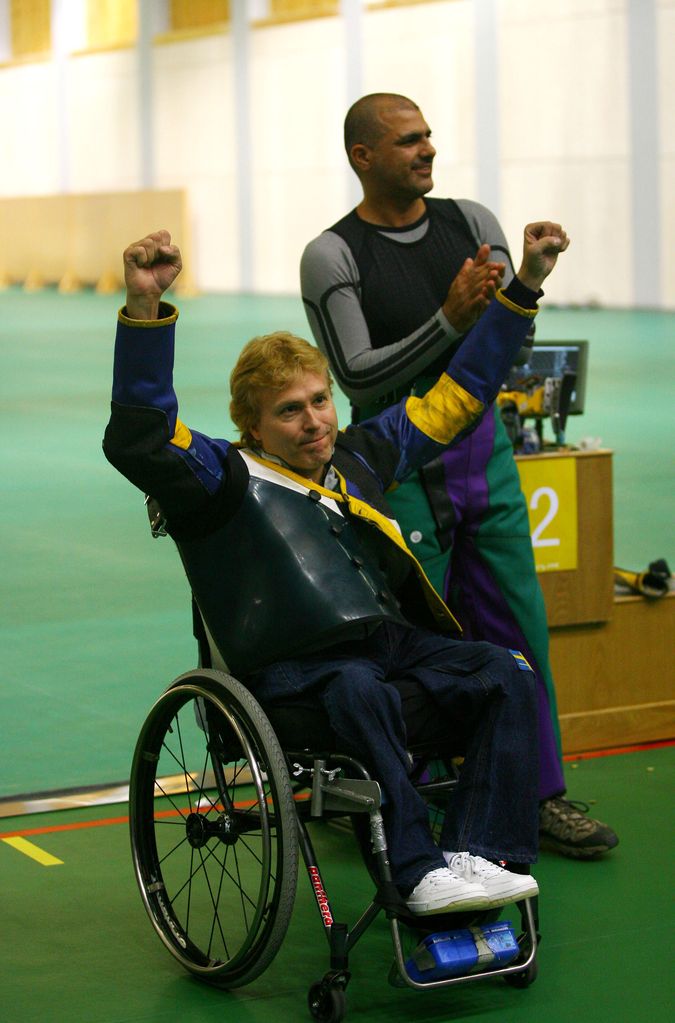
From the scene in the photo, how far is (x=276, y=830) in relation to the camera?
287cm

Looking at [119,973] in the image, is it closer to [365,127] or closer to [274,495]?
[274,495]

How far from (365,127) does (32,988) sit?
1.93 meters

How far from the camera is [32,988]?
307cm

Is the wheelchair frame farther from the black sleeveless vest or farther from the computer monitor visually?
the computer monitor

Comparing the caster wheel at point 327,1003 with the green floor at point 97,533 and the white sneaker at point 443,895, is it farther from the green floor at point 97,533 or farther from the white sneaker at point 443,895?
the green floor at point 97,533

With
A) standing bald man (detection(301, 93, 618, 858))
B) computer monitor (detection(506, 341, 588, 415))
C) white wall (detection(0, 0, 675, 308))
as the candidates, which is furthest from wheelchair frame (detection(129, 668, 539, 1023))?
white wall (detection(0, 0, 675, 308))

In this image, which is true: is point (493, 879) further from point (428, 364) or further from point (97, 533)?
point (97, 533)

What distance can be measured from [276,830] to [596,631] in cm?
182

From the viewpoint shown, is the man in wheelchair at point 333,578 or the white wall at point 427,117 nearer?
the man in wheelchair at point 333,578

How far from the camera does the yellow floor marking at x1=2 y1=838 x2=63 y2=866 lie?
12.3 ft

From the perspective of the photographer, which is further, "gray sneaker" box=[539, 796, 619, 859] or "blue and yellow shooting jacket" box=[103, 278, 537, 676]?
"gray sneaker" box=[539, 796, 619, 859]

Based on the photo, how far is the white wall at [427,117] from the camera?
17.0 meters

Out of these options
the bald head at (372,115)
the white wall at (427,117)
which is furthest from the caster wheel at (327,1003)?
the white wall at (427,117)

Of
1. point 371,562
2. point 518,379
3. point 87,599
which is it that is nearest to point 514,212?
point 87,599
